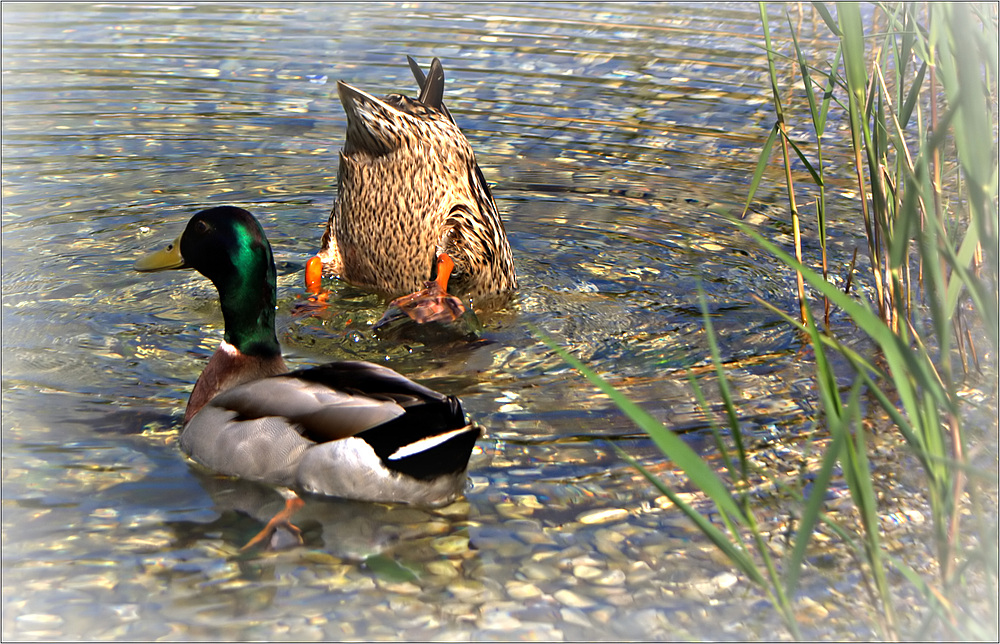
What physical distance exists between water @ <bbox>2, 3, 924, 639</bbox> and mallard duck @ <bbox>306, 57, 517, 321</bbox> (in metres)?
0.24

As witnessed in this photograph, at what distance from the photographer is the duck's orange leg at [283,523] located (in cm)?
349

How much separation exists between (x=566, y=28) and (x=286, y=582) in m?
8.27

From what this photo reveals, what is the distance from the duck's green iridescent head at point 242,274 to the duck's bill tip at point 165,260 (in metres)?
0.17

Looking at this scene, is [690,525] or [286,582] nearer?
[286,582]

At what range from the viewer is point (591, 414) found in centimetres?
436

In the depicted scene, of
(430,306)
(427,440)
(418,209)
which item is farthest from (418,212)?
(427,440)

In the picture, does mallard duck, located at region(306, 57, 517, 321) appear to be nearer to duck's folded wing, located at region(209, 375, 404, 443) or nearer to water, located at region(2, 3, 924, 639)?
water, located at region(2, 3, 924, 639)

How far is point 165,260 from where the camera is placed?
15.0ft

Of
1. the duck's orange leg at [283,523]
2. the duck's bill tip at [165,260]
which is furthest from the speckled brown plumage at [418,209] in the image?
the duck's orange leg at [283,523]

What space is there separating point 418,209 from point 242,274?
5.20ft

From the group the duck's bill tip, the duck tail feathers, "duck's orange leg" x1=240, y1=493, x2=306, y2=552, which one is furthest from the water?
the duck's bill tip

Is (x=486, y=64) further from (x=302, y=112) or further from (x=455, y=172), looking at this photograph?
(x=455, y=172)

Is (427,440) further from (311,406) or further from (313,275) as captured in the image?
(313,275)

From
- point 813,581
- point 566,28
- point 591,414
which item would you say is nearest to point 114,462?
point 591,414
